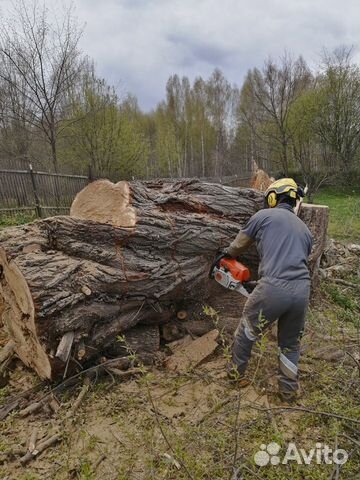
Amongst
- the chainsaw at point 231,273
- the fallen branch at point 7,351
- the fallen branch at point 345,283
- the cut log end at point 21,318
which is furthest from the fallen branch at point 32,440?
the fallen branch at point 345,283

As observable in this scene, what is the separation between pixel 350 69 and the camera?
749 inches

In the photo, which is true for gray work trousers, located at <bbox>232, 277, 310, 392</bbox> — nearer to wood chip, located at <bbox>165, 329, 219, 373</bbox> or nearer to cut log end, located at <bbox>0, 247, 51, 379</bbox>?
wood chip, located at <bbox>165, 329, 219, 373</bbox>

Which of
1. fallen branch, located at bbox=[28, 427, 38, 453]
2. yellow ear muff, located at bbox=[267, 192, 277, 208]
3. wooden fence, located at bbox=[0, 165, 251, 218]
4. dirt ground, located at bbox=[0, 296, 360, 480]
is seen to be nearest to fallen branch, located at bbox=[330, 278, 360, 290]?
dirt ground, located at bbox=[0, 296, 360, 480]

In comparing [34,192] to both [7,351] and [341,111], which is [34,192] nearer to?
[7,351]

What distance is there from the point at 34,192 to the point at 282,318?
28.7 ft

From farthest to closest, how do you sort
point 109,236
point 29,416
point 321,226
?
point 321,226 → point 109,236 → point 29,416

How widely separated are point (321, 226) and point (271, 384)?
7.85ft

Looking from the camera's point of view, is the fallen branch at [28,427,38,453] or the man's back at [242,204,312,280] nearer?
the fallen branch at [28,427,38,453]

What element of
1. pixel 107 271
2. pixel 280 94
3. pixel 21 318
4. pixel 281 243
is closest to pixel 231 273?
pixel 281 243

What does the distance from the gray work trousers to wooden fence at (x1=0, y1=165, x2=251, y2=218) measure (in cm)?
805

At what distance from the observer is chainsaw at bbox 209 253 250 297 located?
9.34ft

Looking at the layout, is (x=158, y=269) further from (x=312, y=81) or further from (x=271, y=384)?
(x=312, y=81)

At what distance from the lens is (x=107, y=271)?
266 centimetres

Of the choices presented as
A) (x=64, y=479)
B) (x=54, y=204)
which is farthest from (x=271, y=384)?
(x=54, y=204)
